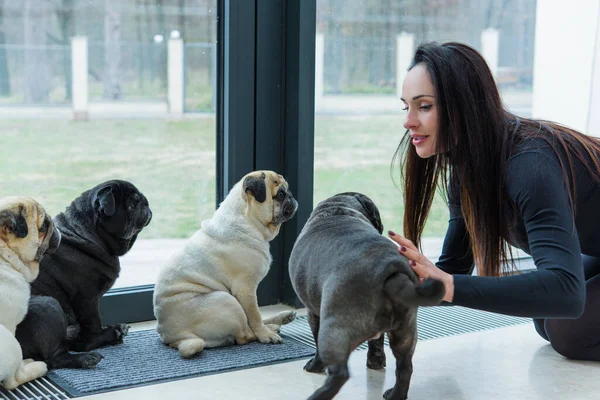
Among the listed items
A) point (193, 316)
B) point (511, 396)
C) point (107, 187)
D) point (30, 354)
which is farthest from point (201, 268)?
point (511, 396)

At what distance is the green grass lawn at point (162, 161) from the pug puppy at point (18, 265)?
689 millimetres

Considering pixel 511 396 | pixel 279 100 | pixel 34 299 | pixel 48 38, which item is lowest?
pixel 511 396

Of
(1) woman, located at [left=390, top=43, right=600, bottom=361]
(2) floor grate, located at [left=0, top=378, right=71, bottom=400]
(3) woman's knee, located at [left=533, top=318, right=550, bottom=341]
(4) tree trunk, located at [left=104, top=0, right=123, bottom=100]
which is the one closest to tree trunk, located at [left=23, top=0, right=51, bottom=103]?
(4) tree trunk, located at [left=104, top=0, right=123, bottom=100]

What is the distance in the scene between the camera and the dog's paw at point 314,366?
8.55 ft

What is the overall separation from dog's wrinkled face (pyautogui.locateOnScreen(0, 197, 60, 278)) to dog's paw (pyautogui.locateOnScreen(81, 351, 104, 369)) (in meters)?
0.34

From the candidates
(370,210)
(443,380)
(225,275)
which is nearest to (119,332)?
(225,275)

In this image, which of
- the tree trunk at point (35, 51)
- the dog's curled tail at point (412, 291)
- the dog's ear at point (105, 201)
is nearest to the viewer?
the dog's curled tail at point (412, 291)

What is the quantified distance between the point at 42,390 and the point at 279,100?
1.70 m

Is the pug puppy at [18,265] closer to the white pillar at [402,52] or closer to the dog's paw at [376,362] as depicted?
the dog's paw at [376,362]

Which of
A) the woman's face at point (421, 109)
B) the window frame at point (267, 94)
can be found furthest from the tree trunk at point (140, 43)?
the woman's face at point (421, 109)

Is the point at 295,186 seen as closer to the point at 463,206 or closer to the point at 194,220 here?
the point at 194,220

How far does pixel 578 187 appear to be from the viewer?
2.51 metres

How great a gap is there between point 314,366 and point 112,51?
161 cm

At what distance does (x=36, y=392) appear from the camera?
2.41 metres
